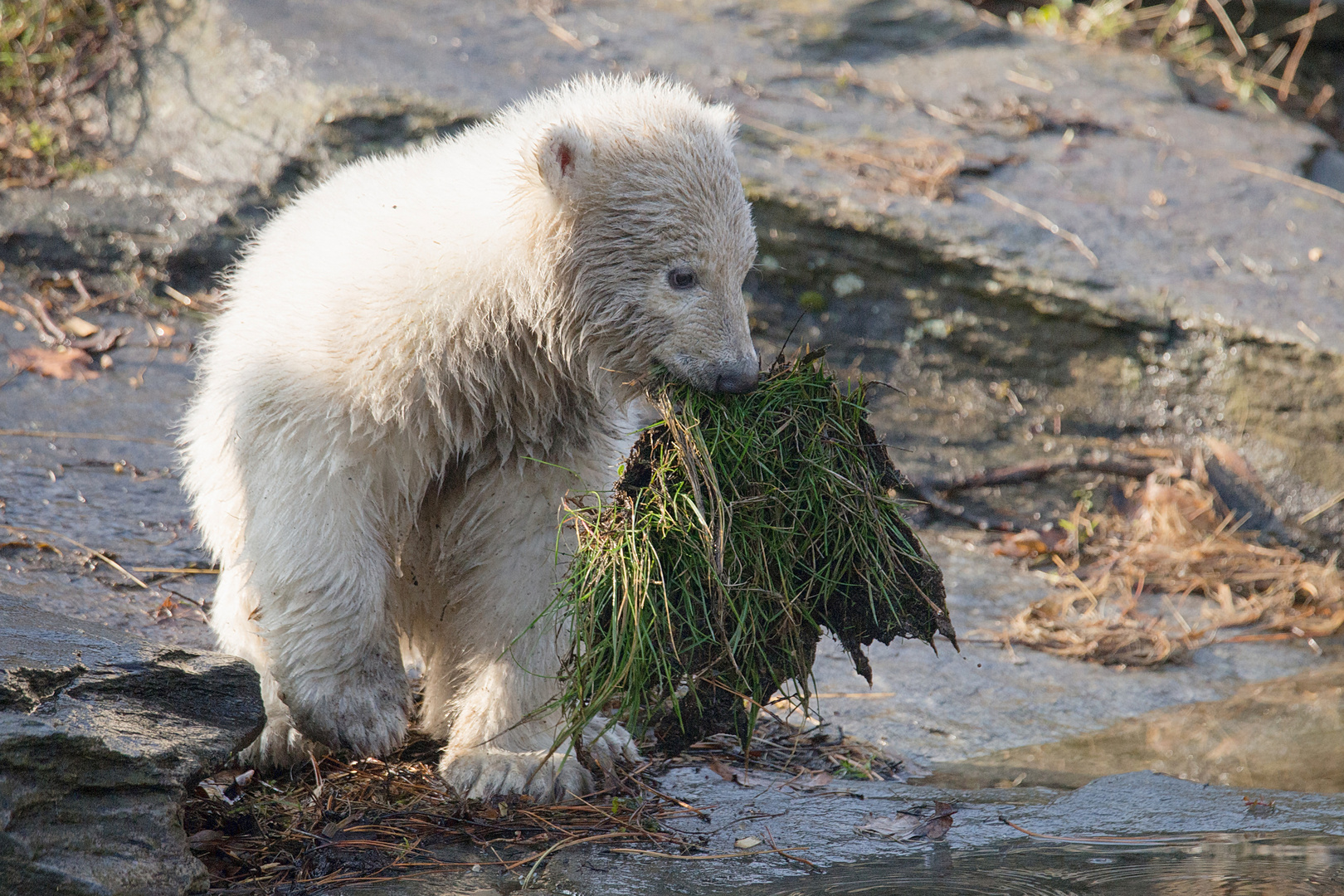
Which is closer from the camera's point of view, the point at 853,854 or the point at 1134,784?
the point at 853,854

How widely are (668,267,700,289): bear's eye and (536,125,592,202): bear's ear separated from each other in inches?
14.7

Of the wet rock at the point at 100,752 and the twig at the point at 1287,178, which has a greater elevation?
the twig at the point at 1287,178

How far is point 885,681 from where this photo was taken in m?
4.90

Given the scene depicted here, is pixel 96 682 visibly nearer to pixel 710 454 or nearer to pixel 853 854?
pixel 710 454

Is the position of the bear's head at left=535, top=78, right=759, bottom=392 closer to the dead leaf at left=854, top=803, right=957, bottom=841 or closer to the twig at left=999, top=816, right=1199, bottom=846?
the dead leaf at left=854, top=803, right=957, bottom=841

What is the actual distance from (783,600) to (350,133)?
517 centimetres

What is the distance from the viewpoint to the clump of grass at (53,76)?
7.28 metres

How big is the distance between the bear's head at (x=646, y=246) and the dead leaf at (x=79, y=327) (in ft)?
13.5

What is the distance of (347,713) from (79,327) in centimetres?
407

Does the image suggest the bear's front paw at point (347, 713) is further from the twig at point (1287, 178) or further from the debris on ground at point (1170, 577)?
the twig at point (1287, 178)

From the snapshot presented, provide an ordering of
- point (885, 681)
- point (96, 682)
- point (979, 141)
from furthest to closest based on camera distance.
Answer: point (979, 141) → point (885, 681) → point (96, 682)

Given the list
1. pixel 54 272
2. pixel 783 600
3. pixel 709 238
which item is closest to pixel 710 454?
pixel 783 600

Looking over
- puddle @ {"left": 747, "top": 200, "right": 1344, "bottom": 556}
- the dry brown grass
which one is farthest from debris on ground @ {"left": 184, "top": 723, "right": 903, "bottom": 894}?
puddle @ {"left": 747, "top": 200, "right": 1344, "bottom": 556}

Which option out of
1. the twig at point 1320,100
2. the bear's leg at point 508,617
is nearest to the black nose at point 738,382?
the bear's leg at point 508,617
